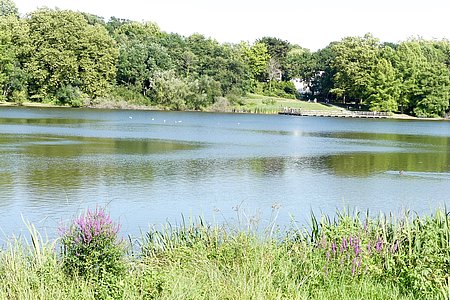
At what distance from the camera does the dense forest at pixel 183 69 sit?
2366 inches

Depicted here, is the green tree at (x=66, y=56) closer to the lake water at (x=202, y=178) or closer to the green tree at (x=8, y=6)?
the lake water at (x=202, y=178)

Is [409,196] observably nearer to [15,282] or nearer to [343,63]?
[15,282]

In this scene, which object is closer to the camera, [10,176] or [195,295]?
[195,295]

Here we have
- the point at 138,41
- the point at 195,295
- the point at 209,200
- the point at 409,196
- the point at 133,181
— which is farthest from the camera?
the point at 138,41

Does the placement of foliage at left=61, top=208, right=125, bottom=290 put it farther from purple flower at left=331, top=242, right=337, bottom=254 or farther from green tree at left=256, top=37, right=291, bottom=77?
green tree at left=256, top=37, right=291, bottom=77

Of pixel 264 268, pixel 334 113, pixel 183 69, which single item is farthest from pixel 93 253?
pixel 334 113

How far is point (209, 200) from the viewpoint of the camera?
1372cm

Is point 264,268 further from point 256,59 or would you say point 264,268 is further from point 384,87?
point 256,59

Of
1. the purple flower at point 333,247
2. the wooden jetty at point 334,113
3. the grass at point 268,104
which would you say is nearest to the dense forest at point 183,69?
the grass at point 268,104

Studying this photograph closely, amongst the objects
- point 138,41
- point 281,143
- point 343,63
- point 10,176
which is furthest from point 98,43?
point 10,176

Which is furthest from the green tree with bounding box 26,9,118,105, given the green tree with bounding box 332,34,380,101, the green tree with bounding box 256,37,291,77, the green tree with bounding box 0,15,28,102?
the green tree with bounding box 256,37,291,77

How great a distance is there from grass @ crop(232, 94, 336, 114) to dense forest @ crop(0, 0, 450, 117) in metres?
1.16

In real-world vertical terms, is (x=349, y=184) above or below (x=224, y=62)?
below

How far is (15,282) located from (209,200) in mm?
8467
